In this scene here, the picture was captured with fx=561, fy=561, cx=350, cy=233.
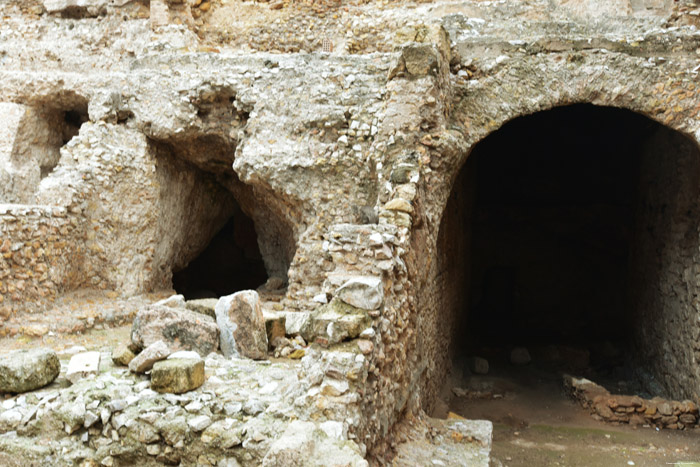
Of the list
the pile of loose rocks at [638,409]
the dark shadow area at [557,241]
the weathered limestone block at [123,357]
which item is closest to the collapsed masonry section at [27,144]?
the weathered limestone block at [123,357]

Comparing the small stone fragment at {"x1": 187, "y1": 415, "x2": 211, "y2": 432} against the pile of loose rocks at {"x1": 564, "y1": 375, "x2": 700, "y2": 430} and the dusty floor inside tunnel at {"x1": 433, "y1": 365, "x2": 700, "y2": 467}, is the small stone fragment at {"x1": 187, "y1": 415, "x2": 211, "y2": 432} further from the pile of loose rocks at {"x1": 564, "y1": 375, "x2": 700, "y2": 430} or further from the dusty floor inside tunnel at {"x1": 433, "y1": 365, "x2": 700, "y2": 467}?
the pile of loose rocks at {"x1": 564, "y1": 375, "x2": 700, "y2": 430}

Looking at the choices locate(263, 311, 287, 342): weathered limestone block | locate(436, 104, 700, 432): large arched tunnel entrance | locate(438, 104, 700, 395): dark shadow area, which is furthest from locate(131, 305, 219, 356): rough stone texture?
locate(438, 104, 700, 395): dark shadow area

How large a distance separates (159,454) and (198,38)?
A: 275 inches

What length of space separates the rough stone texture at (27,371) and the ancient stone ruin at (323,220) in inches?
0.7

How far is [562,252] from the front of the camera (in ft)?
34.0

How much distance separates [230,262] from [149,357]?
6.16 metres

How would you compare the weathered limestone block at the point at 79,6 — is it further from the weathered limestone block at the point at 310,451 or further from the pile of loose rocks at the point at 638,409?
the pile of loose rocks at the point at 638,409

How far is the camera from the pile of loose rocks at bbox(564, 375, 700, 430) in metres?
5.57

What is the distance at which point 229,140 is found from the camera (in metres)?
6.42

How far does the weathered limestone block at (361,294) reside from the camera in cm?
341

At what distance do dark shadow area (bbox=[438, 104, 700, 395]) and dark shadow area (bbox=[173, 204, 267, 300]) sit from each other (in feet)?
12.1

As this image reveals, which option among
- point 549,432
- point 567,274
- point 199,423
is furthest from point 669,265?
point 199,423

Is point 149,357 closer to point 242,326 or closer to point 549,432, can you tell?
point 242,326

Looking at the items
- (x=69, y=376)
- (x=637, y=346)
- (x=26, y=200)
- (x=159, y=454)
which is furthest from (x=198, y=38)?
(x=637, y=346)
